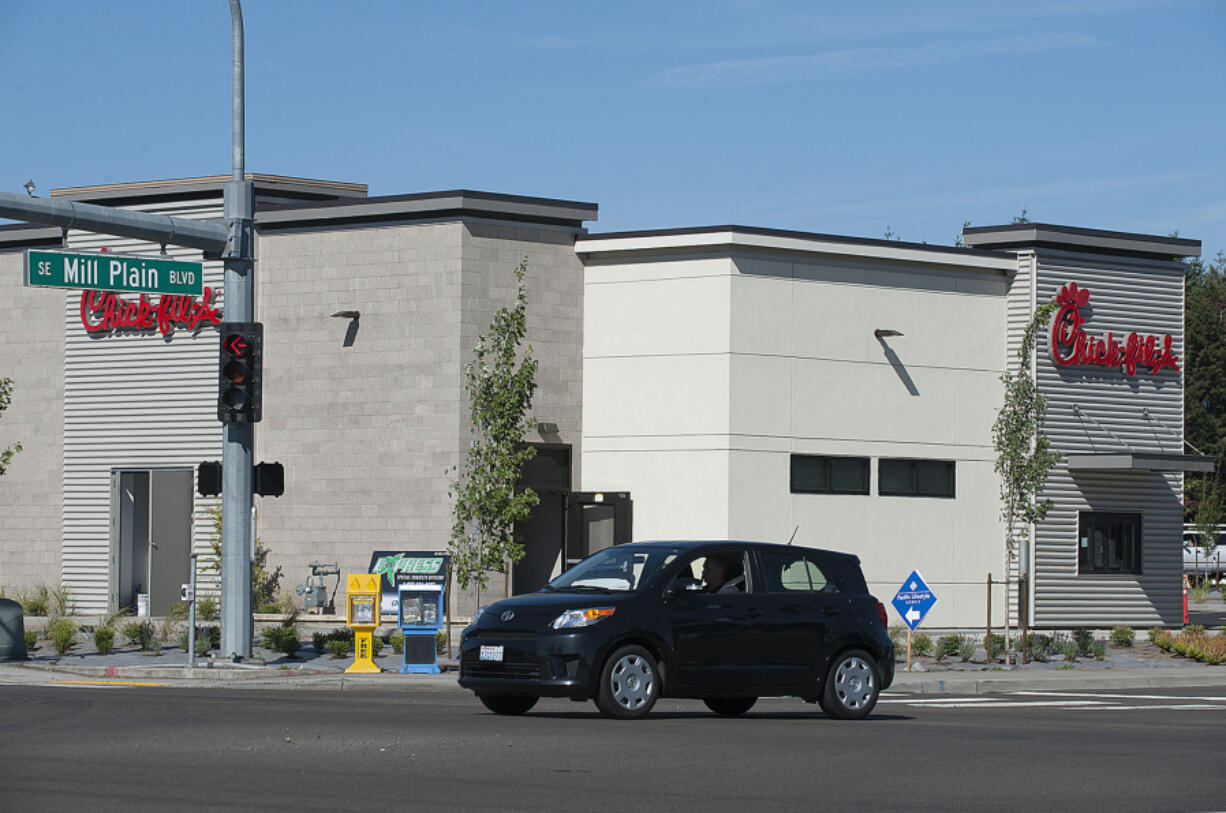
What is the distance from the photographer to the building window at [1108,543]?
109 ft

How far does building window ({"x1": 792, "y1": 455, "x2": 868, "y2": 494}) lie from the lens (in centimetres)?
3097

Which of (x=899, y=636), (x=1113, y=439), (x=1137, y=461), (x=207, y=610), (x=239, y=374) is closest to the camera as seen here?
(x=239, y=374)

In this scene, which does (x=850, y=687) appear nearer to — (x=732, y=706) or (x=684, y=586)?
(x=732, y=706)

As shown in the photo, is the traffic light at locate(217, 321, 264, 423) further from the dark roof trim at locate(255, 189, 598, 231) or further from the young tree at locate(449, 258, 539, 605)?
the dark roof trim at locate(255, 189, 598, 231)

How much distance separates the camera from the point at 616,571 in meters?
15.9

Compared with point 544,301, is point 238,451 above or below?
below

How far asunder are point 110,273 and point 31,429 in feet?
45.5

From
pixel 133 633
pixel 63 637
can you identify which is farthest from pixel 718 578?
pixel 133 633

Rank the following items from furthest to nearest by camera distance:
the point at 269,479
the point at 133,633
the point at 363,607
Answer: the point at 133,633 < the point at 269,479 < the point at 363,607

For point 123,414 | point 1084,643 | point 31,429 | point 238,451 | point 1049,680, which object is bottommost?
point 1049,680

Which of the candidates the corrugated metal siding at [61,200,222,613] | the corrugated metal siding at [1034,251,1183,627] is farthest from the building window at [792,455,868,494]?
the corrugated metal siding at [61,200,222,613]

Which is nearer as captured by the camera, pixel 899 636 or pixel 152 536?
pixel 899 636

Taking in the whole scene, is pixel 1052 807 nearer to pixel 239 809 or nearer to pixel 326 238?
pixel 239 809

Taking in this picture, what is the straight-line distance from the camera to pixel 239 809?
949cm
